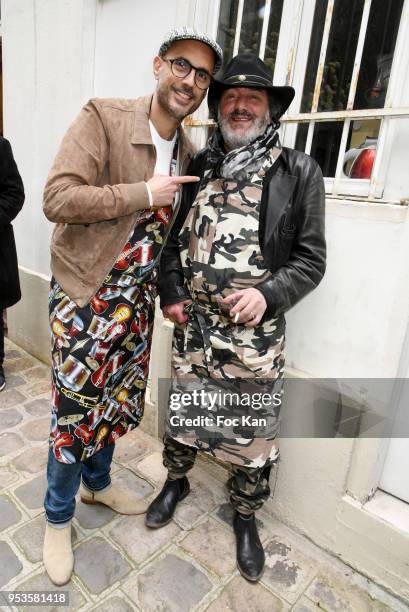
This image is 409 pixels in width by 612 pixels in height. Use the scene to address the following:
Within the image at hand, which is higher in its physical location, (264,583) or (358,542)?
(358,542)

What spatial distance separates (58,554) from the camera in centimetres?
190

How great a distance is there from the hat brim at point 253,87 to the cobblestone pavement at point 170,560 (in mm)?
2136

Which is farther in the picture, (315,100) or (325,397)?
(325,397)

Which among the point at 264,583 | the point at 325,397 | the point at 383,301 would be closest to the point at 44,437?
the point at 264,583

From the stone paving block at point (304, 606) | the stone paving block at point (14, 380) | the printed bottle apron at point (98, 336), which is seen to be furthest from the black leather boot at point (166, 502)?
the stone paving block at point (14, 380)

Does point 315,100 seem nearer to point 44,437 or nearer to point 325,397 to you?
point 325,397

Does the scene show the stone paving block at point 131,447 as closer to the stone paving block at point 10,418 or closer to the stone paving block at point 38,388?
the stone paving block at point 10,418

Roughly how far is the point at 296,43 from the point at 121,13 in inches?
57.4

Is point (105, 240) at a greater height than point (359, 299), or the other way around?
point (105, 240)

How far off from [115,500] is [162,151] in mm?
1847

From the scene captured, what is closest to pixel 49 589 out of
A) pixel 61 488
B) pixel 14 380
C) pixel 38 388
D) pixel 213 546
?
pixel 61 488

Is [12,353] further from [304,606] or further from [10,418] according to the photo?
[304,606]

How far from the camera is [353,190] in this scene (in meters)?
1.97

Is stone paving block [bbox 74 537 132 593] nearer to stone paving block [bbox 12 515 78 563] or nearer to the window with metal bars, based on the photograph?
stone paving block [bbox 12 515 78 563]
